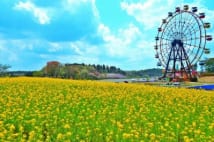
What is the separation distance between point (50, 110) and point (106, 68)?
2514 inches

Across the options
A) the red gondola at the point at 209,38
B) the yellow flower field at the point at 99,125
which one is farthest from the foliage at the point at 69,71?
the yellow flower field at the point at 99,125

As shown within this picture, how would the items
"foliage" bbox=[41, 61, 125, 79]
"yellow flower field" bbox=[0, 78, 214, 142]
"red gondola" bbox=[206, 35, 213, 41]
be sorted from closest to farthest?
"yellow flower field" bbox=[0, 78, 214, 142] < "red gondola" bbox=[206, 35, 213, 41] < "foliage" bbox=[41, 61, 125, 79]

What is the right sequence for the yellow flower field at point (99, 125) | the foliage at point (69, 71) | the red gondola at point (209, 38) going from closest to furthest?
the yellow flower field at point (99, 125) → the red gondola at point (209, 38) → the foliage at point (69, 71)

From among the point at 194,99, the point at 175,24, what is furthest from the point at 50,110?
the point at 175,24

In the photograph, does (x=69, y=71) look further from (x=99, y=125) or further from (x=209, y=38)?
(x=99, y=125)

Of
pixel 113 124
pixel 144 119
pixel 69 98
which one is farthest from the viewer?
pixel 69 98

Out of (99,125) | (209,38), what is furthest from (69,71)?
(99,125)

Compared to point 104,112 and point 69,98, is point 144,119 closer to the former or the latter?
point 104,112

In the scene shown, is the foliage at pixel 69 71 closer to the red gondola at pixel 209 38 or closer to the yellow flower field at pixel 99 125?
the red gondola at pixel 209 38

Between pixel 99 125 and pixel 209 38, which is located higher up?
pixel 209 38

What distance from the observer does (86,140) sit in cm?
649

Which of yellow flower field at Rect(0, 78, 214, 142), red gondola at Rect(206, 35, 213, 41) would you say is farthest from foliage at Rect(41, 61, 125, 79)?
yellow flower field at Rect(0, 78, 214, 142)

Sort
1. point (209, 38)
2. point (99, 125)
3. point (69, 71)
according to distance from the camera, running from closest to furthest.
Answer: point (99, 125) → point (209, 38) → point (69, 71)

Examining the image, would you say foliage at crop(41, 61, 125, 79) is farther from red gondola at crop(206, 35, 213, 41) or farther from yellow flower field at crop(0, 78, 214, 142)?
yellow flower field at crop(0, 78, 214, 142)
